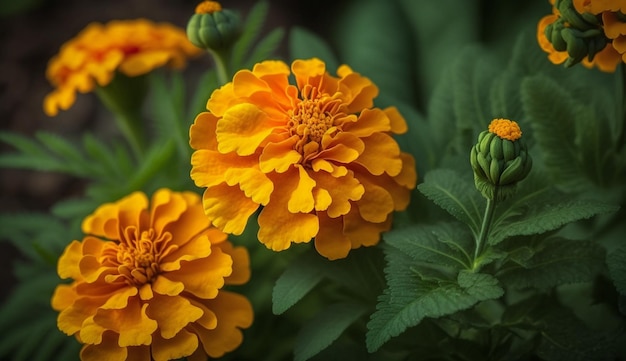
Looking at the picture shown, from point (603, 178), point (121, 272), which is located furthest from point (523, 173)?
point (121, 272)

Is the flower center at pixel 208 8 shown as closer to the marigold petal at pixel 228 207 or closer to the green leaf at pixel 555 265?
the marigold petal at pixel 228 207

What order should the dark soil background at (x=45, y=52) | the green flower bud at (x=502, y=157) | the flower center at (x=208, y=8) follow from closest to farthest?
1. the green flower bud at (x=502, y=157)
2. the flower center at (x=208, y=8)
3. the dark soil background at (x=45, y=52)

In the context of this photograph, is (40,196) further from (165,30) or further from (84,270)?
(84,270)

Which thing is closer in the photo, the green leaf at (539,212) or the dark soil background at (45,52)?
the green leaf at (539,212)

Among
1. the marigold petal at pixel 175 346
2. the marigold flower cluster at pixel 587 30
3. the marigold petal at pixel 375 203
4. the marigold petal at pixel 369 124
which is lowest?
the marigold petal at pixel 175 346

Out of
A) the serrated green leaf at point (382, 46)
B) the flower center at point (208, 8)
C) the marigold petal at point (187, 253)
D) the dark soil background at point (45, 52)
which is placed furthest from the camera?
the dark soil background at point (45, 52)

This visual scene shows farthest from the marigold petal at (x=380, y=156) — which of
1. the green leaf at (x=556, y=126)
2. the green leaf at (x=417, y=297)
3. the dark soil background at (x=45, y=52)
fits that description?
the dark soil background at (x=45, y=52)

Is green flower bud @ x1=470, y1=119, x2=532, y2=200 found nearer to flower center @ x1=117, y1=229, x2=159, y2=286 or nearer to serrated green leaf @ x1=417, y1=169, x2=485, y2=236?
serrated green leaf @ x1=417, y1=169, x2=485, y2=236

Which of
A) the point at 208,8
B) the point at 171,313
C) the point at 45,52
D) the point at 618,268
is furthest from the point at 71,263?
the point at 45,52

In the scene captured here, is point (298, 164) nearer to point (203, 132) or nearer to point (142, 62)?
point (203, 132)
